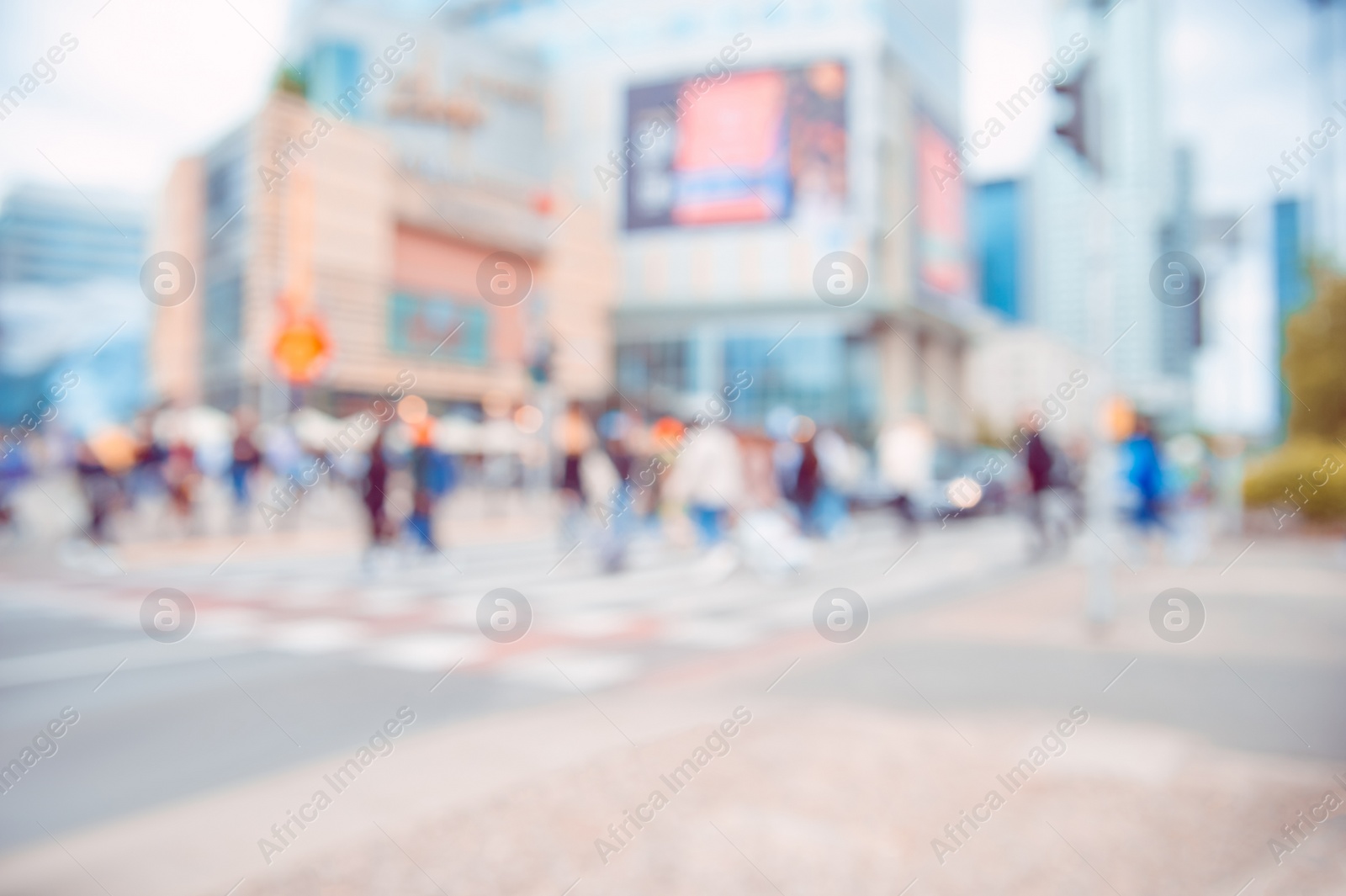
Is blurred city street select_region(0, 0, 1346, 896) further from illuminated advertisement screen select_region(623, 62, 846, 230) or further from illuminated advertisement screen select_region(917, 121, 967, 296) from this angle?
illuminated advertisement screen select_region(917, 121, 967, 296)

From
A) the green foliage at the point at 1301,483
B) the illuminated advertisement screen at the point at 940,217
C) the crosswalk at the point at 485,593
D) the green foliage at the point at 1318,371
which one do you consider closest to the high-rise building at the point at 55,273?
the crosswalk at the point at 485,593

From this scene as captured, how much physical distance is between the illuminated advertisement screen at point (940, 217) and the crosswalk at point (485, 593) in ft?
155

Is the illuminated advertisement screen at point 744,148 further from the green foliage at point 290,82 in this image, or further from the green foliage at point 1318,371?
the green foliage at point 1318,371

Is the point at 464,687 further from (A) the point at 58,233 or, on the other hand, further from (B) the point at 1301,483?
(B) the point at 1301,483

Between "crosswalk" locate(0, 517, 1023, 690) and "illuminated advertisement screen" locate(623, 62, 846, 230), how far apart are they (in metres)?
39.4

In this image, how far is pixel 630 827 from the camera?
3326 millimetres

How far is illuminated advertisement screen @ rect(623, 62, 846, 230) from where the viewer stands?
52.0m

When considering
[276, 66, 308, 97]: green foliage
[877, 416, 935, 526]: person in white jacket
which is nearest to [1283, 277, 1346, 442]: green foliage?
[877, 416, 935, 526]: person in white jacket

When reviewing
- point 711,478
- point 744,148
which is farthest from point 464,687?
point 744,148

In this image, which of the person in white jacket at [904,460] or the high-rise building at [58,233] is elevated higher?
the high-rise building at [58,233]

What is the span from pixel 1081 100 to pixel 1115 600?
4.46 meters

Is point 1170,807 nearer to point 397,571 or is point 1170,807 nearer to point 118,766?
point 118,766

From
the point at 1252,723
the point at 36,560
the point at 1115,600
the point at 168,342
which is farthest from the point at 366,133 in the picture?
the point at 1252,723

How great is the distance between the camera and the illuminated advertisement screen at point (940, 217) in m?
59.6
